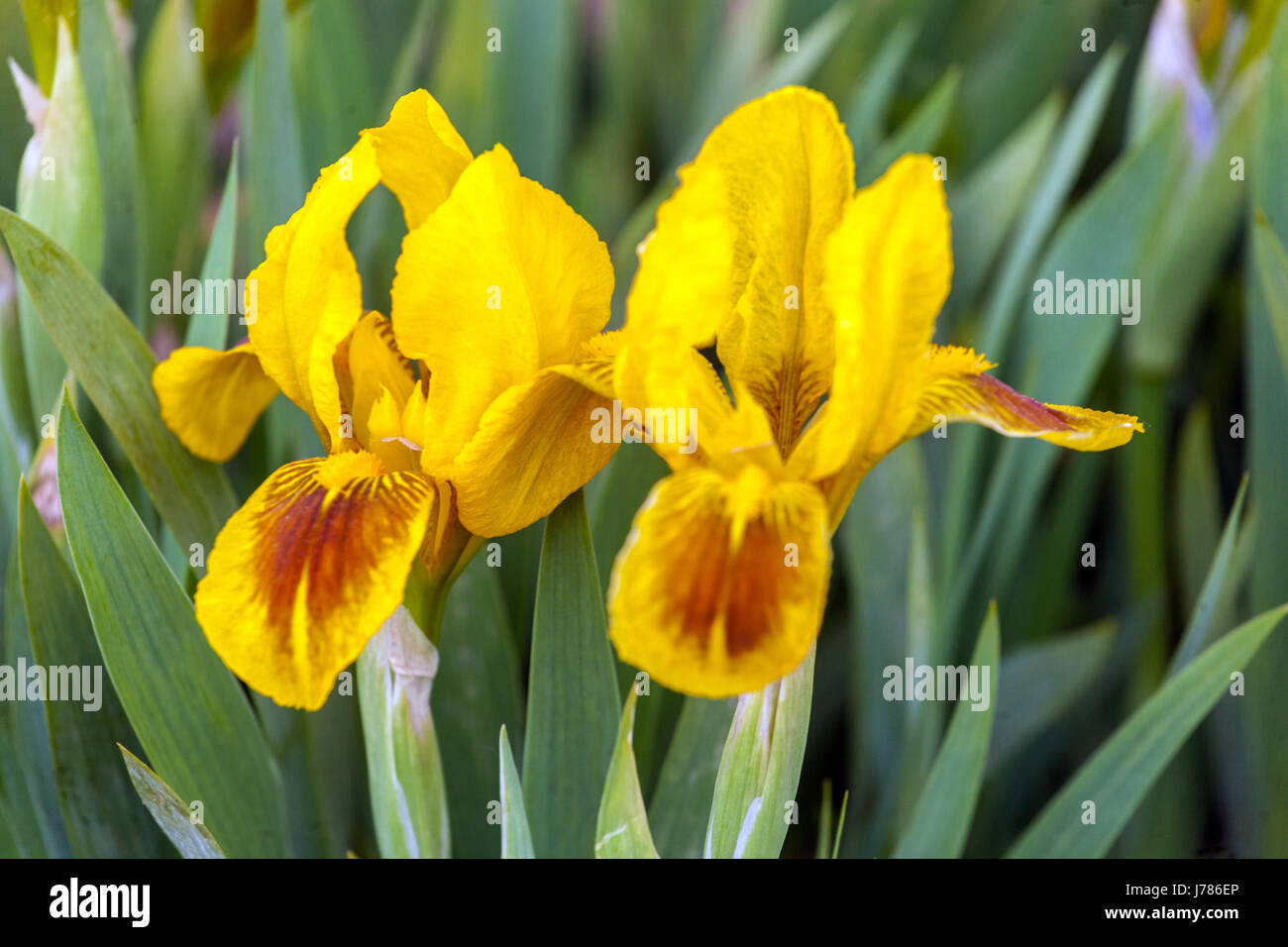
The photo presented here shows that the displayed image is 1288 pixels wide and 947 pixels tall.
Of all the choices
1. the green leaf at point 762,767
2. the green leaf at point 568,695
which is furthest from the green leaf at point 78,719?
the green leaf at point 762,767

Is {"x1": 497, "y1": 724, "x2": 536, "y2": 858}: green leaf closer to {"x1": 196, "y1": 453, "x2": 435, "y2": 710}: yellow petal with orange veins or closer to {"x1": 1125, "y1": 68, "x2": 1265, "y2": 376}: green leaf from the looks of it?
{"x1": 196, "y1": 453, "x2": 435, "y2": 710}: yellow petal with orange veins

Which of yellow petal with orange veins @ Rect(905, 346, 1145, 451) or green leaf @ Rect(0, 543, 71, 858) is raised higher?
yellow petal with orange veins @ Rect(905, 346, 1145, 451)

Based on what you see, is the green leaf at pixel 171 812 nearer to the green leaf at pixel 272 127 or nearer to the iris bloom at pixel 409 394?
the iris bloom at pixel 409 394

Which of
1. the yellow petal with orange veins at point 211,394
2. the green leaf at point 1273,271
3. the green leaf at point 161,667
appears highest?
the green leaf at point 1273,271

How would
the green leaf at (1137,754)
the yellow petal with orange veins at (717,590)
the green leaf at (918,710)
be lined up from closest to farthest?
the yellow petal with orange veins at (717,590) < the green leaf at (1137,754) < the green leaf at (918,710)

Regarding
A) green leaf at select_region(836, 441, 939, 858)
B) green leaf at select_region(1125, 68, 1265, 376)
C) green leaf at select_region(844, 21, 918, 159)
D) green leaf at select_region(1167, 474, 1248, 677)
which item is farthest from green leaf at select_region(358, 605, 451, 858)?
green leaf at select_region(1125, 68, 1265, 376)

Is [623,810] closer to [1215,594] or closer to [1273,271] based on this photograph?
[1215,594]
